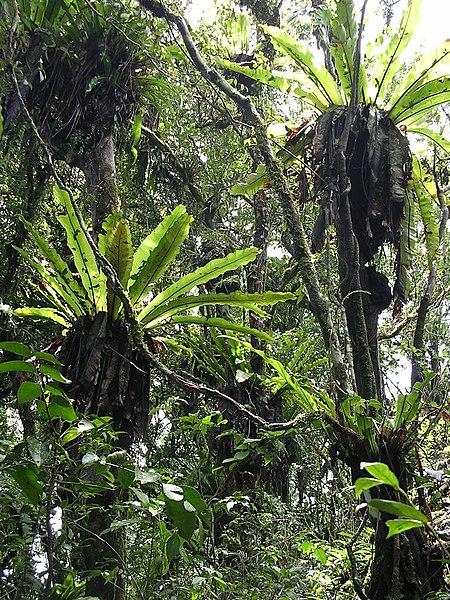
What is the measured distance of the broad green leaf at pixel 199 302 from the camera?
267 cm

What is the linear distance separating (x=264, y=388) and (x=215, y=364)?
0.37 meters

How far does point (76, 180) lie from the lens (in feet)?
15.6

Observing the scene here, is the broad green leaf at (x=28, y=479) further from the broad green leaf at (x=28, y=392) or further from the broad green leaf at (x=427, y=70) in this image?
the broad green leaf at (x=427, y=70)

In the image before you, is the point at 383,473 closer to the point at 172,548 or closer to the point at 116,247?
the point at 172,548

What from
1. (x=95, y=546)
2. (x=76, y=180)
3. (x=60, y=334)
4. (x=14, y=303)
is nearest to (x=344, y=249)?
(x=60, y=334)

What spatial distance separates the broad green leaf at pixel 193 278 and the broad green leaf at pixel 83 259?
0.79ft

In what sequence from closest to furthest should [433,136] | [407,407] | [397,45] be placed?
1. [407,407]
2. [397,45]
3. [433,136]

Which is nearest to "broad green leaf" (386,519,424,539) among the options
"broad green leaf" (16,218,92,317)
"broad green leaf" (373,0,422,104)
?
"broad green leaf" (16,218,92,317)

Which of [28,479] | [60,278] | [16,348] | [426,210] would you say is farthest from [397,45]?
[28,479]

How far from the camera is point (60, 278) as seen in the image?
103 inches

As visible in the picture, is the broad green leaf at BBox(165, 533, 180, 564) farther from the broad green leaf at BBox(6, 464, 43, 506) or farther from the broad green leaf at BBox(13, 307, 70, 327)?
the broad green leaf at BBox(13, 307, 70, 327)

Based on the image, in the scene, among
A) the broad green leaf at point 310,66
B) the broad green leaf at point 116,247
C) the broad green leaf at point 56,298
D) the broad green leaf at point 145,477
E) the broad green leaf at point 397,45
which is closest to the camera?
Result: the broad green leaf at point 145,477

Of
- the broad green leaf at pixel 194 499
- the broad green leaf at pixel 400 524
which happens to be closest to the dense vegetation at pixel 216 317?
the broad green leaf at pixel 194 499

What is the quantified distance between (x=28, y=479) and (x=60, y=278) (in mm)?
1802
